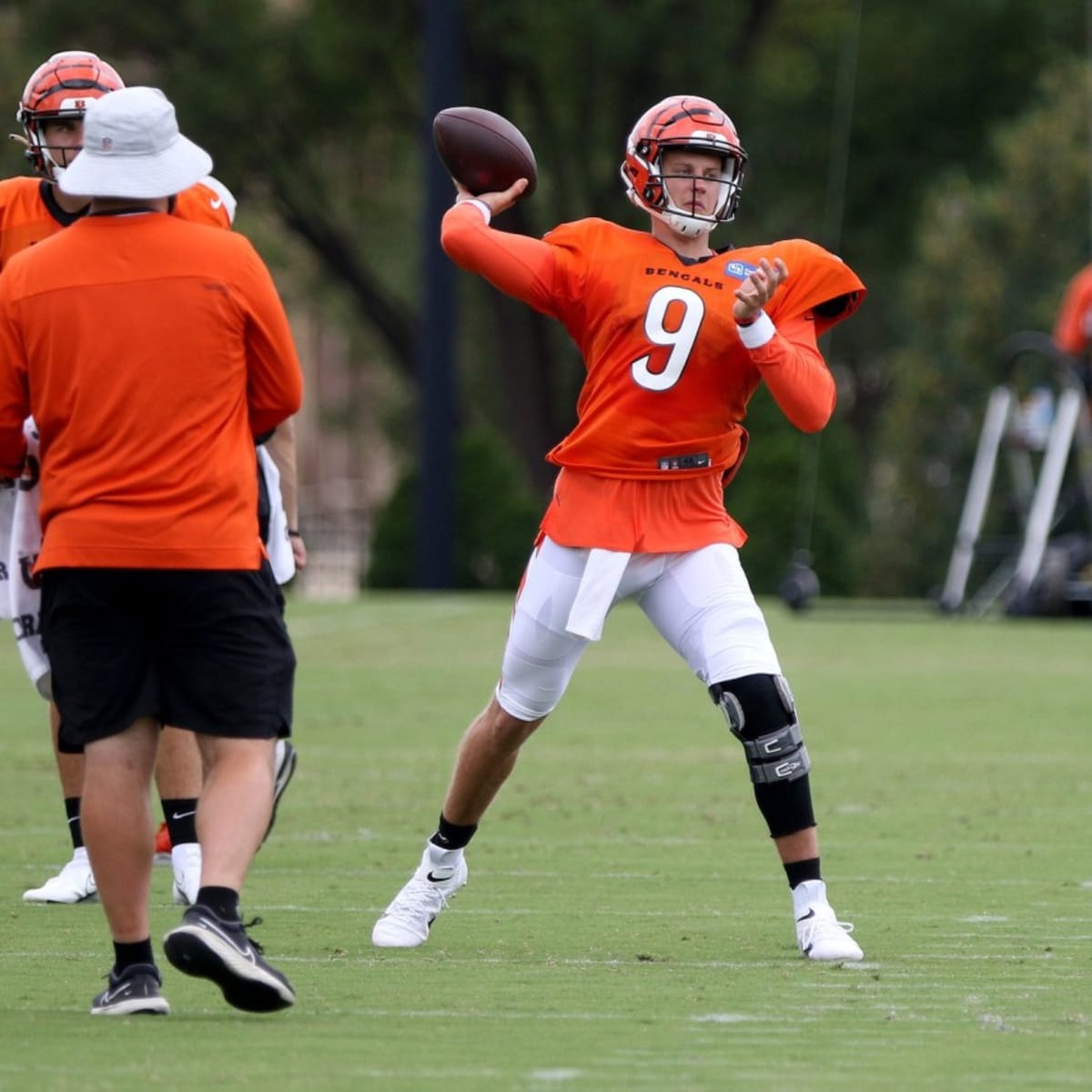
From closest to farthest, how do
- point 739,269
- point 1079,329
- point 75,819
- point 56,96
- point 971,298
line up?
point 739,269 → point 56,96 → point 75,819 → point 1079,329 → point 971,298

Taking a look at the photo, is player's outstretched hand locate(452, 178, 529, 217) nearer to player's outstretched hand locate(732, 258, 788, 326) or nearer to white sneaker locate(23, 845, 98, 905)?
player's outstretched hand locate(732, 258, 788, 326)

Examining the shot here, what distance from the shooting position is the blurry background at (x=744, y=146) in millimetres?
27797

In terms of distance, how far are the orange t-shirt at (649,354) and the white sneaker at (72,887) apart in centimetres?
174

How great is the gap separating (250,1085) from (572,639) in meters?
1.95

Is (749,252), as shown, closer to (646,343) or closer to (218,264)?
(646,343)

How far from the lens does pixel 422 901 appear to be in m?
6.43

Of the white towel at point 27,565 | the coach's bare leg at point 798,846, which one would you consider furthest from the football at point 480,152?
the coach's bare leg at point 798,846

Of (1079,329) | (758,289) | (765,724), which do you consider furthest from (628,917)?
(1079,329)

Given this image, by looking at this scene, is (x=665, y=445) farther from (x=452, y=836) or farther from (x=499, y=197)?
(x=452, y=836)

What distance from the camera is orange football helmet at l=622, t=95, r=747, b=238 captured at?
20.9 feet

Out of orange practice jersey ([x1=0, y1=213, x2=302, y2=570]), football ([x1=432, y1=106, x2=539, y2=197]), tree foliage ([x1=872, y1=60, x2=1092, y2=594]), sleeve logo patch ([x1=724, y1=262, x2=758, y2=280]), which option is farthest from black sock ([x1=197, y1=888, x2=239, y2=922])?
tree foliage ([x1=872, y1=60, x2=1092, y2=594])

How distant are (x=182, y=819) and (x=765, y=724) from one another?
5.67 feet

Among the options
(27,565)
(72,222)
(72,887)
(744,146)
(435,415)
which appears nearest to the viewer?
(27,565)

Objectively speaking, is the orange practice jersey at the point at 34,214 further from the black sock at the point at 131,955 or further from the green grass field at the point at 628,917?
the black sock at the point at 131,955
